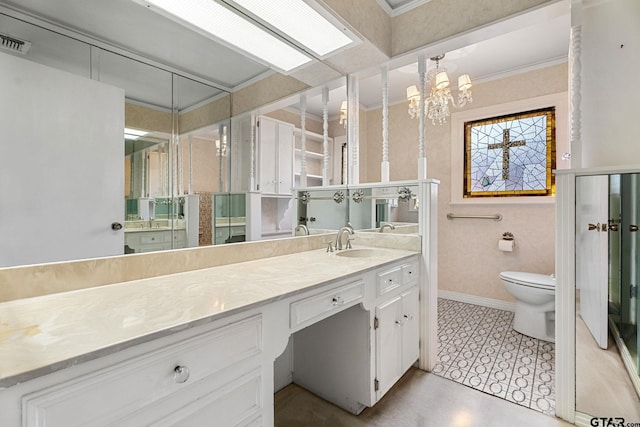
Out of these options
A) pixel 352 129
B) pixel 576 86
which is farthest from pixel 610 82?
pixel 352 129

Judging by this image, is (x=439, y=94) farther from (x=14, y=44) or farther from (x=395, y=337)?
(x=14, y=44)

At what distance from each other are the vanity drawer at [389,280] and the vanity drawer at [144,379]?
0.81 meters

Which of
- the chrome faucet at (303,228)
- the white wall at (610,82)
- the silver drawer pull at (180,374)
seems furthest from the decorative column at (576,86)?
the silver drawer pull at (180,374)

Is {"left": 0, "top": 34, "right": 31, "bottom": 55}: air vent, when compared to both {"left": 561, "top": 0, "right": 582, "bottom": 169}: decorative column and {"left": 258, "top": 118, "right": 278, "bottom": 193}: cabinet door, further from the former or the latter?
{"left": 561, "top": 0, "right": 582, "bottom": 169}: decorative column

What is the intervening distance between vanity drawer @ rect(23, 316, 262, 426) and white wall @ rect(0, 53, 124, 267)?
0.60 m

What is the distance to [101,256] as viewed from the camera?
1.06m

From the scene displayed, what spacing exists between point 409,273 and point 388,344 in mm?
452

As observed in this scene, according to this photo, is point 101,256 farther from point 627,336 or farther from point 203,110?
point 627,336

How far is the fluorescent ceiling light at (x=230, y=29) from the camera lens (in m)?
1.24

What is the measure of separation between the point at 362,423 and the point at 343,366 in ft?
0.90

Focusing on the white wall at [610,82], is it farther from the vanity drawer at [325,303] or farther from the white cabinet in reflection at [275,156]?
the white cabinet in reflection at [275,156]

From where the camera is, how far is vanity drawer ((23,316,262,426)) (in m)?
0.54

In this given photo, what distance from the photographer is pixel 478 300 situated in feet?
10.3

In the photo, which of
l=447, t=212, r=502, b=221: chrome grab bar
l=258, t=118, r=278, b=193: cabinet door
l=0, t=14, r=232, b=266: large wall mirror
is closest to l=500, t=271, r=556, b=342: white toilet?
l=447, t=212, r=502, b=221: chrome grab bar
